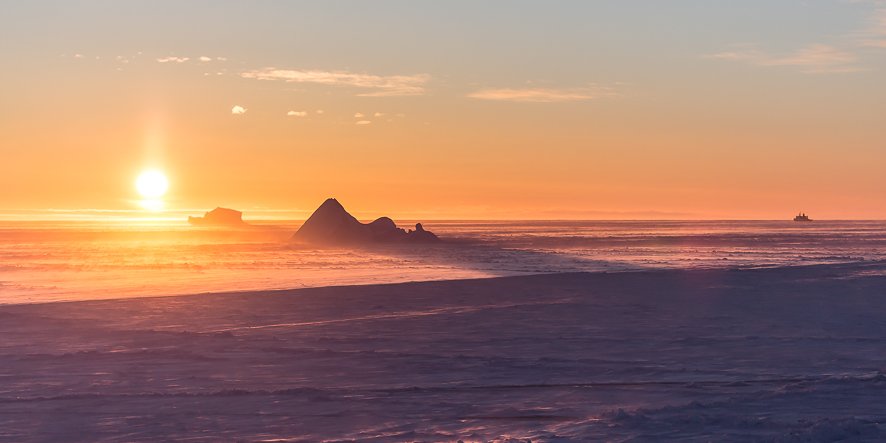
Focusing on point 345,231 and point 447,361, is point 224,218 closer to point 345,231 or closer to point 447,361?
point 345,231

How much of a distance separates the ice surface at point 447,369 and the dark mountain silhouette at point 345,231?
1642 inches

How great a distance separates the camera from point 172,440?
1020 cm

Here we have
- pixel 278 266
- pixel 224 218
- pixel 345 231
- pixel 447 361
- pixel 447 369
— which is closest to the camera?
pixel 447 369

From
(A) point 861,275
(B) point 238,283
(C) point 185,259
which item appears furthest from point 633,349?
(C) point 185,259

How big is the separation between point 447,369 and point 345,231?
5424 cm

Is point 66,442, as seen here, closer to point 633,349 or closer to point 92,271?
point 633,349

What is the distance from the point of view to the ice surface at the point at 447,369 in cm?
1076

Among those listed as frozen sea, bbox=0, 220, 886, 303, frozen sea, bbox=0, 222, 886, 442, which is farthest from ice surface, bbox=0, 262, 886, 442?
frozen sea, bbox=0, 220, 886, 303

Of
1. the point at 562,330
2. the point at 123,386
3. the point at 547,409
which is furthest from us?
the point at 562,330

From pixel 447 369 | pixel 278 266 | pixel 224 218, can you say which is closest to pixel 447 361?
pixel 447 369

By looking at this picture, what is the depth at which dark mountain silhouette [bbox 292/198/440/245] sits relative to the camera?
67.1 m

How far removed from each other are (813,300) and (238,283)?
1723 cm

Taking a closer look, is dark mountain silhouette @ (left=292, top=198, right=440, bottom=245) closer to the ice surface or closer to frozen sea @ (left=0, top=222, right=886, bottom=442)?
frozen sea @ (left=0, top=222, right=886, bottom=442)

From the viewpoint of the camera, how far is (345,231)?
68125mm
